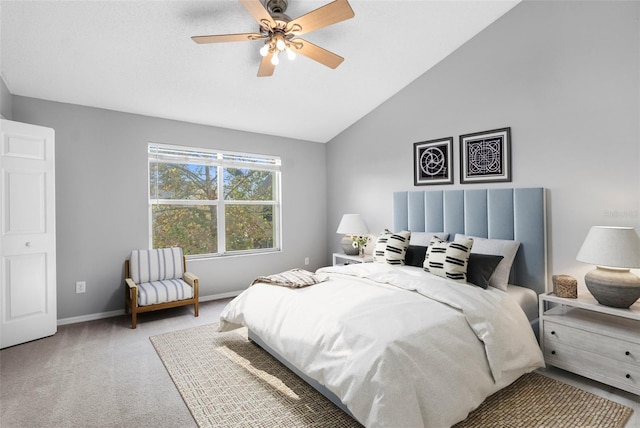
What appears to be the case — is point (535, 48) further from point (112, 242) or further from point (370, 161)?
point (112, 242)

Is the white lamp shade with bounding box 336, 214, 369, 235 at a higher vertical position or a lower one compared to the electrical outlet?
higher

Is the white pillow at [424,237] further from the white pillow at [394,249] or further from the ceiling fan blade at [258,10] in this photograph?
the ceiling fan blade at [258,10]

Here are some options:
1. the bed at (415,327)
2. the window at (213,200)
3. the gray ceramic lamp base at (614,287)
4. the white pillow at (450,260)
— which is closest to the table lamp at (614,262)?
the gray ceramic lamp base at (614,287)

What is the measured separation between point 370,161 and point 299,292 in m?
2.69

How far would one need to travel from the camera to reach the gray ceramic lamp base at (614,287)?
7.29 feet

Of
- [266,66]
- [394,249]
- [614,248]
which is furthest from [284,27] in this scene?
[614,248]

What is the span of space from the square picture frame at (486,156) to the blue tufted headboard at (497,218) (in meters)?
0.17

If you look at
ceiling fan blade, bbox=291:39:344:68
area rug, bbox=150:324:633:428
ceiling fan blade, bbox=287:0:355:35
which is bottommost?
area rug, bbox=150:324:633:428

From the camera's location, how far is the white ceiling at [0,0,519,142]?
104 inches

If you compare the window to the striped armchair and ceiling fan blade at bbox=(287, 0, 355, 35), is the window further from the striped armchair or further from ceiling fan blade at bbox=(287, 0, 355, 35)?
ceiling fan blade at bbox=(287, 0, 355, 35)

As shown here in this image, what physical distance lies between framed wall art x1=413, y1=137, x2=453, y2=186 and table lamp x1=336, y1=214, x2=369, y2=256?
94 centimetres

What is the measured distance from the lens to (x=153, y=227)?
13.8 ft

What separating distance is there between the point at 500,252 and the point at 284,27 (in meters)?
2.59

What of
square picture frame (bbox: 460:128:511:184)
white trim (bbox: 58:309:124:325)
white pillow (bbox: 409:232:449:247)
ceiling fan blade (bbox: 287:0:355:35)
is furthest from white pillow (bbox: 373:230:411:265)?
white trim (bbox: 58:309:124:325)
